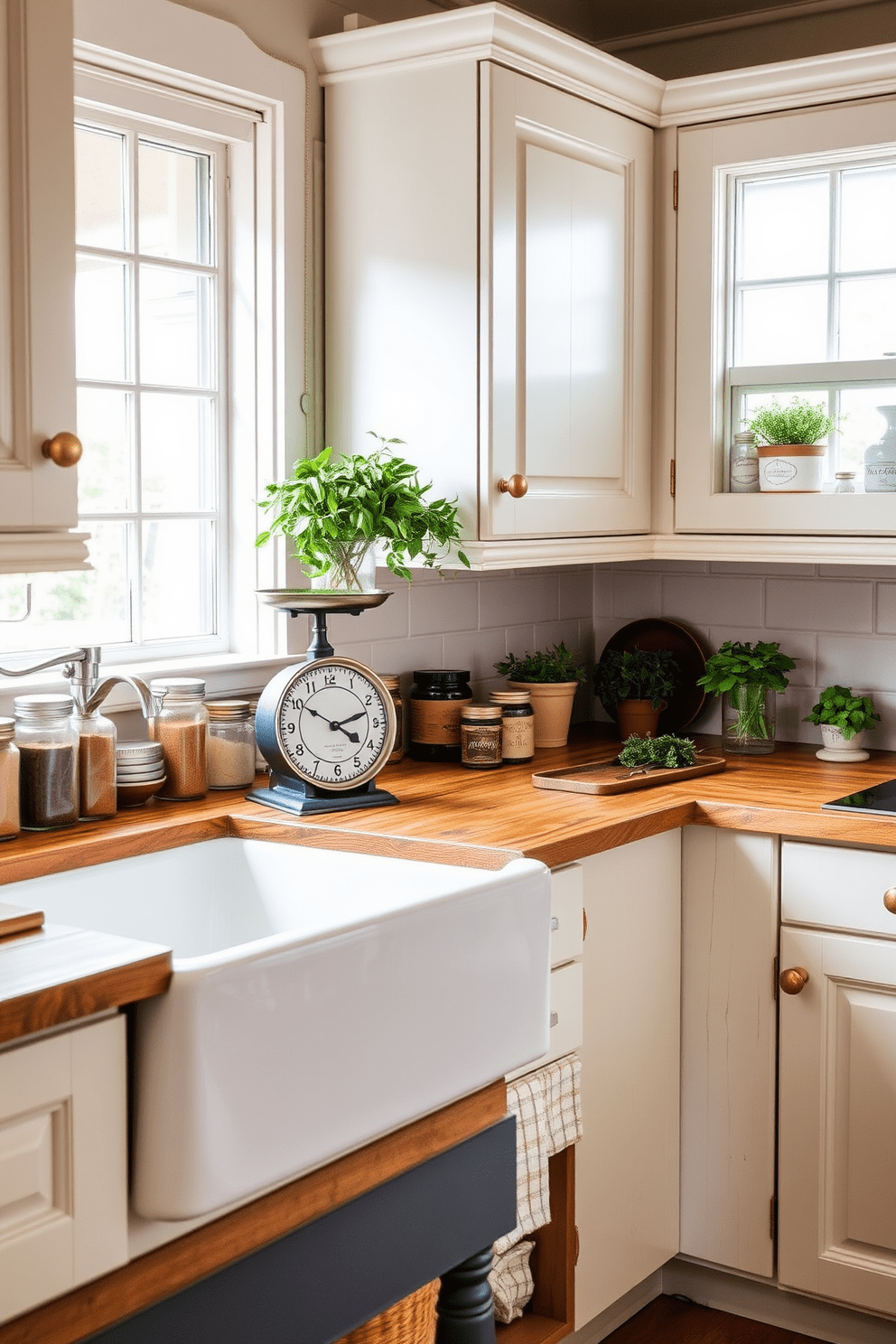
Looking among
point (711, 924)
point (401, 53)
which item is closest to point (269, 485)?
point (401, 53)

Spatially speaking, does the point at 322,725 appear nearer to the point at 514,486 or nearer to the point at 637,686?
the point at 514,486

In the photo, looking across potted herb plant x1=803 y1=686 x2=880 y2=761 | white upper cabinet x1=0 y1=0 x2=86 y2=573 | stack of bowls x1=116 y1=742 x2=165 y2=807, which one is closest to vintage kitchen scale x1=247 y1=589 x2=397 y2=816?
stack of bowls x1=116 y1=742 x2=165 y2=807

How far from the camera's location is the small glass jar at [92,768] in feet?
7.26

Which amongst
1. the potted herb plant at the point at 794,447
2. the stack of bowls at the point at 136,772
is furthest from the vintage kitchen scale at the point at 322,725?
the potted herb plant at the point at 794,447

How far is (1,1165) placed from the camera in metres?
1.25

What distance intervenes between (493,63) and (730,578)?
4.12 ft

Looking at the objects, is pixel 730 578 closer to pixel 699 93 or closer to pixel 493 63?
pixel 699 93

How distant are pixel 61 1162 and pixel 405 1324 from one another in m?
0.73

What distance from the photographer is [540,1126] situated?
2.21 m

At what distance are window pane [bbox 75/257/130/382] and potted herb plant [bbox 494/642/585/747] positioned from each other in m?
1.06

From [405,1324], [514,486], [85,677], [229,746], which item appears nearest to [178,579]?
[229,746]

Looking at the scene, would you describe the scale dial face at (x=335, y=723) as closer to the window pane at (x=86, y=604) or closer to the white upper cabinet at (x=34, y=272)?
the window pane at (x=86, y=604)

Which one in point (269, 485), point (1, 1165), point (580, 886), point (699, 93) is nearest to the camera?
point (1, 1165)

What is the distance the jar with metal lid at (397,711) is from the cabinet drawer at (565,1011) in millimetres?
729
